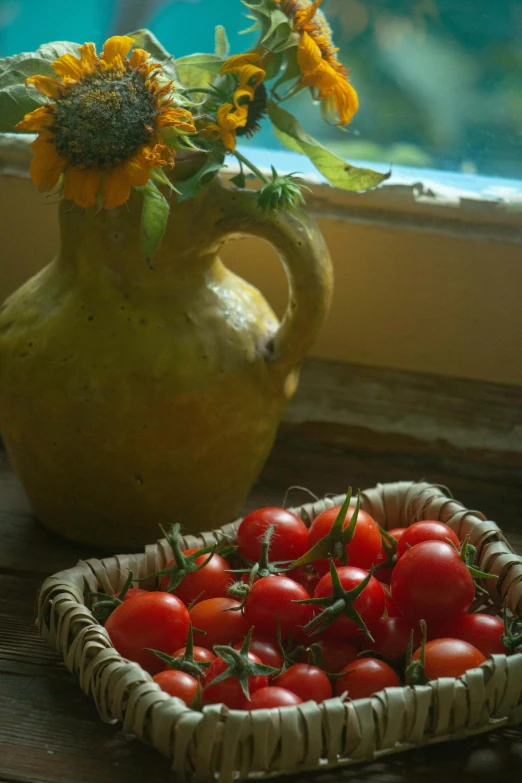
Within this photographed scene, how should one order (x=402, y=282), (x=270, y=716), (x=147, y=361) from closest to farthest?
(x=270, y=716)
(x=147, y=361)
(x=402, y=282)

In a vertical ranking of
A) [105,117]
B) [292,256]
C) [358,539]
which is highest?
[105,117]

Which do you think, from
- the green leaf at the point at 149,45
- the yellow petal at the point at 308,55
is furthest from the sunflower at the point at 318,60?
the green leaf at the point at 149,45

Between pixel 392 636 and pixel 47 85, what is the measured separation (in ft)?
1.50

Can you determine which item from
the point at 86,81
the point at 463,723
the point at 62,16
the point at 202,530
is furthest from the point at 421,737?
the point at 62,16

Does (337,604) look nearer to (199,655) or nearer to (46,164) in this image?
(199,655)

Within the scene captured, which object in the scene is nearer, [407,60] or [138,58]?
[138,58]

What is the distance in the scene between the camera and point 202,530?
0.81 meters

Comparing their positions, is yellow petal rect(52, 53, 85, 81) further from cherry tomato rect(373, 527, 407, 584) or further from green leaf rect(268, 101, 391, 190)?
cherry tomato rect(373, 527, 407, 584)

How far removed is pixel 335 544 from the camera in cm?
66

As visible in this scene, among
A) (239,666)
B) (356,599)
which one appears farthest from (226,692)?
(356,599)

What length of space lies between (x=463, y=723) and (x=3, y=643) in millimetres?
349

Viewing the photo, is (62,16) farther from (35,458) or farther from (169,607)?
(169,607)

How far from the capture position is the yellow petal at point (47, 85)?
64cm

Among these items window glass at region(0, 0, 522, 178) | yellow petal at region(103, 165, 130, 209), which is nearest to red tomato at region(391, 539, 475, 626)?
yellow petal at region(103, 165, 130, 209)
